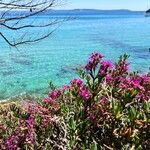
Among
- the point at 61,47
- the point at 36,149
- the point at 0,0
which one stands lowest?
the point at 61,47

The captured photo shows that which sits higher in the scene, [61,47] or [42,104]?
[42,104]

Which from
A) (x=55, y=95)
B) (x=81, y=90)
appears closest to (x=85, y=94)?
→ (x=81, y=90)

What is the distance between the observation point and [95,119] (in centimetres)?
365

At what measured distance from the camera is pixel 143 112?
135 inches

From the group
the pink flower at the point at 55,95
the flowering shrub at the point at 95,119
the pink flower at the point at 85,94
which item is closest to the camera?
the flowering shrub at the point at 95,119

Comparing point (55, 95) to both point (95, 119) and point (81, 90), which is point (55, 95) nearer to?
point (81, 90)

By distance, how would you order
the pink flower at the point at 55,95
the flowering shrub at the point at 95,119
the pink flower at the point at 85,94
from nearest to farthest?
the flowering shrub at the point at 95,119 < the pink flower at the point at 85,94 < the pink flower at the point at 55,95

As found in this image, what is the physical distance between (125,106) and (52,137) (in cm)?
72

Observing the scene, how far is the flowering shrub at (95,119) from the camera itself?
336 cm

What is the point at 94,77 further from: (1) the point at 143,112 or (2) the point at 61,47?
(2) the point at 61,47

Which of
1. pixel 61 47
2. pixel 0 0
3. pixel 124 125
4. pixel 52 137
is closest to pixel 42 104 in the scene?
pixel 52 137

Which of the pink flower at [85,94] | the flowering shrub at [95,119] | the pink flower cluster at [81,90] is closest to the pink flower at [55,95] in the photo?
the flowering shrub at [95,119]

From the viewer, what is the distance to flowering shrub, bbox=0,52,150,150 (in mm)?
3357

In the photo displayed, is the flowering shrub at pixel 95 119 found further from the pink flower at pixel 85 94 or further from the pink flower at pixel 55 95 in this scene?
the pink flower at pixel 55 95
